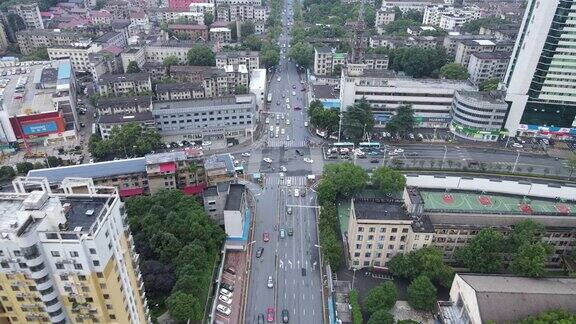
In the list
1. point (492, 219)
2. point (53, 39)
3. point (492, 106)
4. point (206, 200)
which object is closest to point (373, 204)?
point (492, 219)

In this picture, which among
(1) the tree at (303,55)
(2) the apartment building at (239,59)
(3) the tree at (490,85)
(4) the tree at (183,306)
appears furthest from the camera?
(1) the tree at (303,55)

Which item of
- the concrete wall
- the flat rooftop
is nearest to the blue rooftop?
the flat rooftop

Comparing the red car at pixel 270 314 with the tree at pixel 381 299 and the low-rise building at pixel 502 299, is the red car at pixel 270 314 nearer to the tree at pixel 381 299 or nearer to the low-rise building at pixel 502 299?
the tree at pixel 381 299

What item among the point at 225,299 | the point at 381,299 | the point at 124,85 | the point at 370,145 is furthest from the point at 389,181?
the point at 124,85

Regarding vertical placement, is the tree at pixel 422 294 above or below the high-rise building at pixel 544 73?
below

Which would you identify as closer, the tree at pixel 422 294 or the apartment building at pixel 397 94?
the tree at pixel 422 294

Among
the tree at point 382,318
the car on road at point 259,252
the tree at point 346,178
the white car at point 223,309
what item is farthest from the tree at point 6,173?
the tree at point 382,318

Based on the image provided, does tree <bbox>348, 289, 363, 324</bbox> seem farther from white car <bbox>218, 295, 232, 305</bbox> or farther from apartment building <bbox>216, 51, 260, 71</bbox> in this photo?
apartment building <bbox>216, 51, 260, 71</bbox>

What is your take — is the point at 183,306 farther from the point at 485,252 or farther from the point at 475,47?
the point at 475,47
